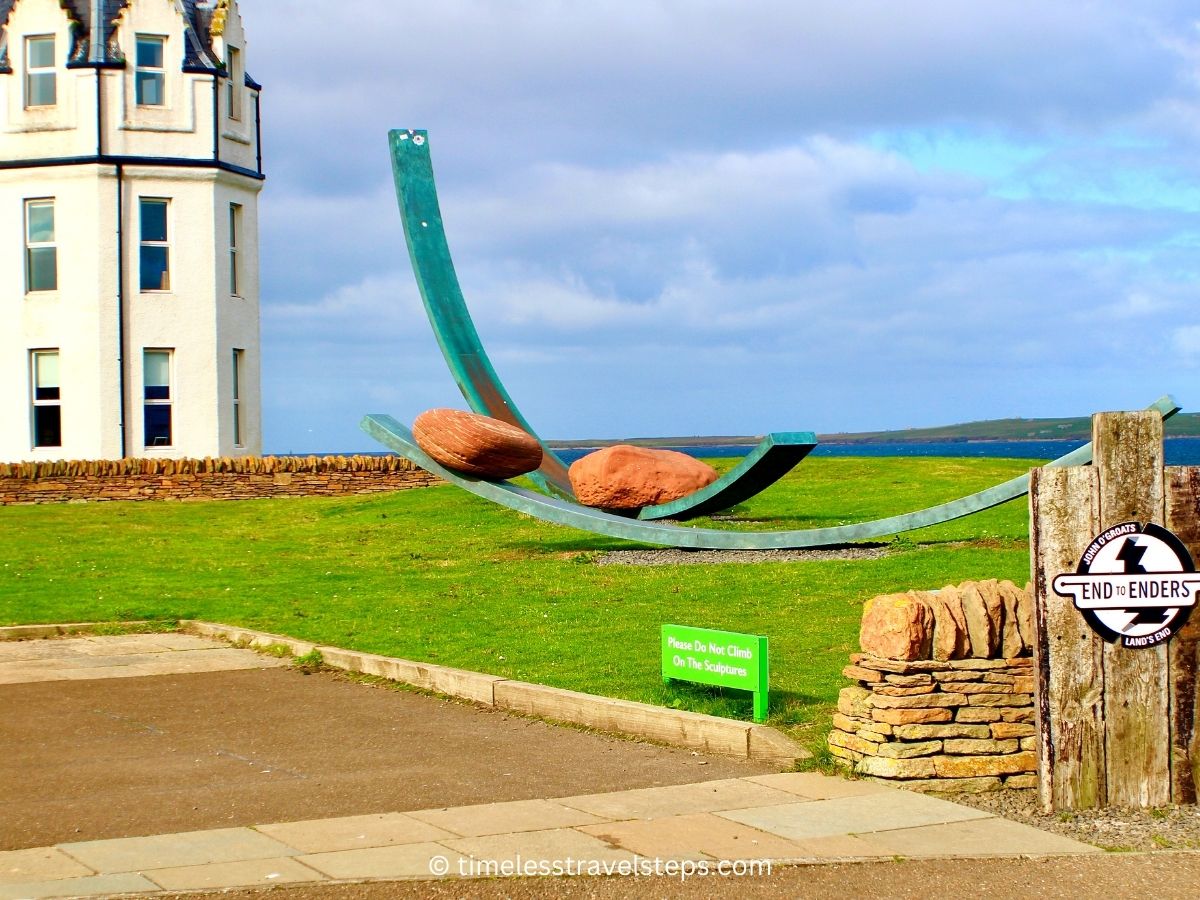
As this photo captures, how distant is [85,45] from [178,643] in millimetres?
23362

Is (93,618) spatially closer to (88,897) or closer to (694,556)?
(694,556)

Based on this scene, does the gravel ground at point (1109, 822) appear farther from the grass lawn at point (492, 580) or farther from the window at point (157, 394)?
the window at point (157, 394)

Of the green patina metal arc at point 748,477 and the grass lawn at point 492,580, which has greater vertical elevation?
the green patina metal arc at point 748,477

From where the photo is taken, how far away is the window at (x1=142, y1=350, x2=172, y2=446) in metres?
32.7

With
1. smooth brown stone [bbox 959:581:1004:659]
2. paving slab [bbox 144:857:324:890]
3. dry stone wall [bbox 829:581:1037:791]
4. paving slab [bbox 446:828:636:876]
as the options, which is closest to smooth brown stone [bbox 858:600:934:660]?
dry stone wall [bbox 829:581:1037:791]

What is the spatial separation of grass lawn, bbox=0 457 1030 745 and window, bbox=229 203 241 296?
7.75 m

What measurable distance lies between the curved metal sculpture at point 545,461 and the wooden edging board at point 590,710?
18.5 feet

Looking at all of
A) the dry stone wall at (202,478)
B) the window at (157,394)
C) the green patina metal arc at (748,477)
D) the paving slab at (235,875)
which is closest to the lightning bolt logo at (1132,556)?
the paving slab at (235,875)

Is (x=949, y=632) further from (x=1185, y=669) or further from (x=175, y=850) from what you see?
(x=175, y=850)

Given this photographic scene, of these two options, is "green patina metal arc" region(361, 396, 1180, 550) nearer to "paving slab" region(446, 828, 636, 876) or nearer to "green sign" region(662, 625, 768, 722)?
"green sign" region(662, 625, 768, 722)

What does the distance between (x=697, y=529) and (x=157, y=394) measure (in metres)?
19.0

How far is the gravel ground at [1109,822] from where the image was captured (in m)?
6.75

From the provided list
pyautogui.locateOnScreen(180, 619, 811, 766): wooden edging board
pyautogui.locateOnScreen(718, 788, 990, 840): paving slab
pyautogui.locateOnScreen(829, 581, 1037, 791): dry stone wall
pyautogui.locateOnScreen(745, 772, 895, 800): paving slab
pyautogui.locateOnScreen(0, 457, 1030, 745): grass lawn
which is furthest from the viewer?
pyautogui.locateOnScreen(0, 457, 1030, 745): grass lawn

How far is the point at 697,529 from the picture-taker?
57.6ft
